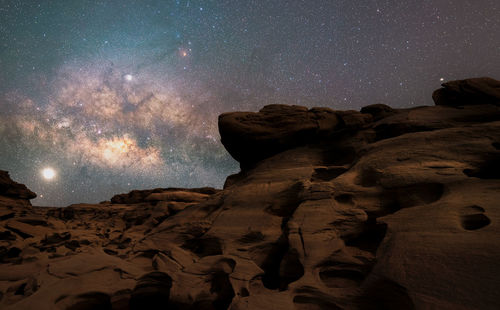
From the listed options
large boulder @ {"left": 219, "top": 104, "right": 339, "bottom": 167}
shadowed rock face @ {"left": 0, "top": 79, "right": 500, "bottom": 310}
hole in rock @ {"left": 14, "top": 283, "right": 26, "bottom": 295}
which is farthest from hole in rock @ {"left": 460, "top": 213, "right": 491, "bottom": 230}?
hole in rock @ {"left": 14, "top": 283, "right": 26, "bottom": 295}

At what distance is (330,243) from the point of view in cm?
537

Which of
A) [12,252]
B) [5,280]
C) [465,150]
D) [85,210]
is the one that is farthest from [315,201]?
[85,210]

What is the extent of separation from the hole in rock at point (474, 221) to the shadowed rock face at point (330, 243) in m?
0.02

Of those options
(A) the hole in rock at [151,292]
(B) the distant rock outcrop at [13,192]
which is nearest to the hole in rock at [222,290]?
(A) the hole in rock at [151,292]

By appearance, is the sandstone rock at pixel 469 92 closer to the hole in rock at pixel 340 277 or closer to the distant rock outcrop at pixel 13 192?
the hole in rock at pixel 340 277

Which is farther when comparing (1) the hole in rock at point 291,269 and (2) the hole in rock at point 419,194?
(2) the hole in rock at point 419,194

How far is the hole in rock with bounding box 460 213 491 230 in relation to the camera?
4.01 metres

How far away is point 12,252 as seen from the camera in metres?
8.41

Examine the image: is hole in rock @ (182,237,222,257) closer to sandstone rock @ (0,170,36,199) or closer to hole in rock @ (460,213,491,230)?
hole in rock @ (460,213,491,230)

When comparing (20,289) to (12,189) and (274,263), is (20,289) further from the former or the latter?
(12,189)

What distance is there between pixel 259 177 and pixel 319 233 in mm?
5207

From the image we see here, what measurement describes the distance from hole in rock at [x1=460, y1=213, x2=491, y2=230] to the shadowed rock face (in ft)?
0.06

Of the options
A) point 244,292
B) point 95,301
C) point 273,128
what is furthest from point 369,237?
point 273,128

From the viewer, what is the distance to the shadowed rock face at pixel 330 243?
3.45 meters
